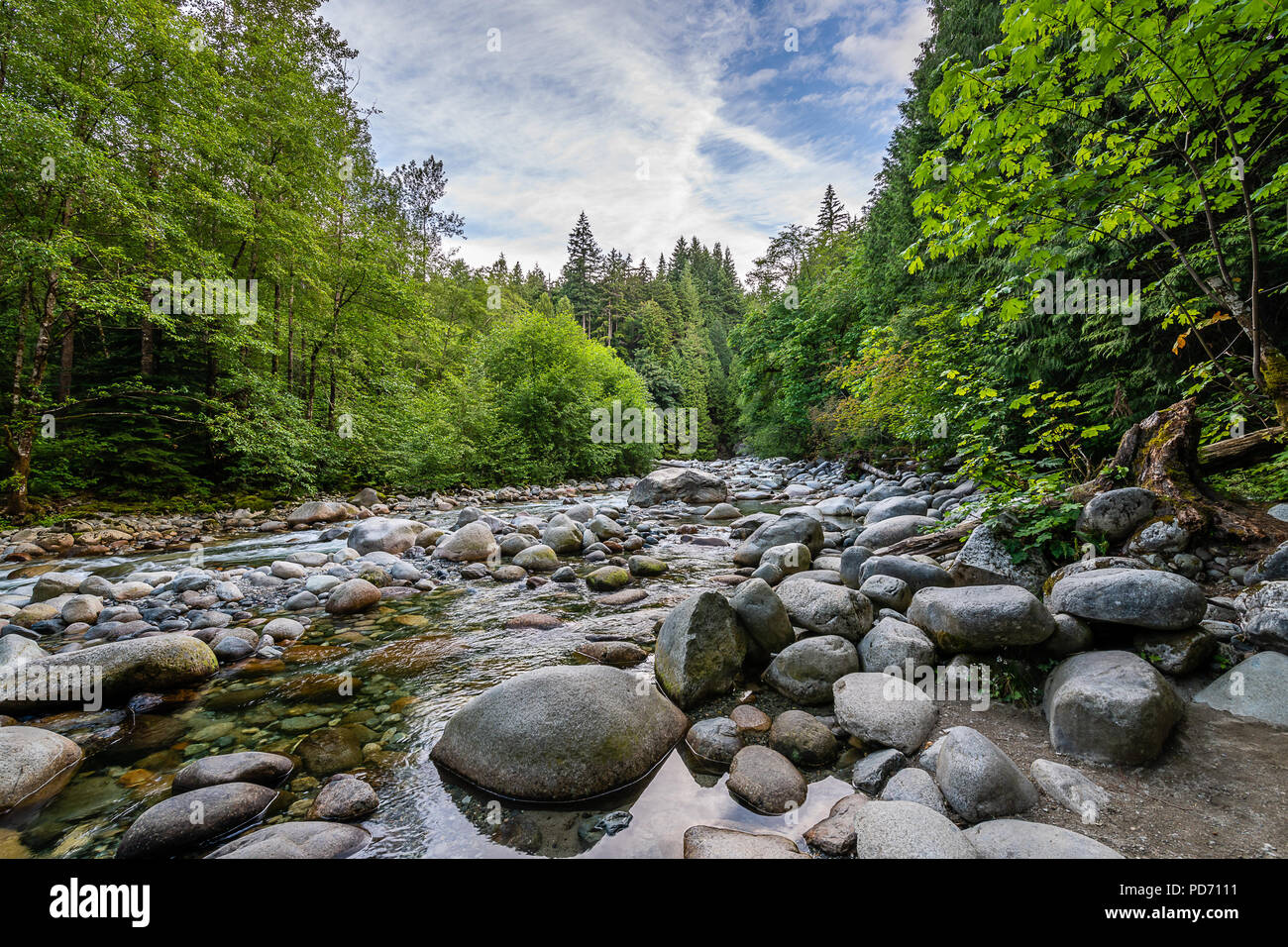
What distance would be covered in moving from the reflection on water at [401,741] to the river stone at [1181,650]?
1926 millimetres

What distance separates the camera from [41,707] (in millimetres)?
3232

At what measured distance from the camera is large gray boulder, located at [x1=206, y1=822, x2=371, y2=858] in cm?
192

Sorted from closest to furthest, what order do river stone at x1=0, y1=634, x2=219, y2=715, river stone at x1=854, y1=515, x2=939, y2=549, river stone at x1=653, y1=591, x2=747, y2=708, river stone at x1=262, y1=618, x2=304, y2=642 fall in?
river stone at x1=0, y1=634, x2=219, y2=715 < river stone at x1=653, y1=591, x2=747, y2=708 < river stone at x1=262, y1=618, x2=304, y2=642 < river stone at x1=854, y1=515, x2=939, y2=549

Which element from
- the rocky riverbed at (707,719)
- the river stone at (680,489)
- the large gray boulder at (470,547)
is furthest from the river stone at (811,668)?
the river stone at (680,489)

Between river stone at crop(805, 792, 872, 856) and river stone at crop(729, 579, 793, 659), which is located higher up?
river stone at crop(729, 579, 793, 659)

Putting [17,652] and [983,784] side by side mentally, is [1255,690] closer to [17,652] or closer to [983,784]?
[983,784]

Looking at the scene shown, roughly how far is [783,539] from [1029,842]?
5.37 metres

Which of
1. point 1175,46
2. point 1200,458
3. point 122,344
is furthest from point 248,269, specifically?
point 1200,458

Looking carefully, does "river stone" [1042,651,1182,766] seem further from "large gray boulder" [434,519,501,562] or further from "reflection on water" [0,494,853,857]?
"large gray boulder" [434,519,501,562]

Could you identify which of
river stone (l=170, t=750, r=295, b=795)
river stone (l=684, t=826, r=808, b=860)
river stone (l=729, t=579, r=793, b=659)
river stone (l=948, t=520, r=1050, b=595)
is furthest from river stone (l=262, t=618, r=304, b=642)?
river stone (l=948, t=520, r=1050, b=595)

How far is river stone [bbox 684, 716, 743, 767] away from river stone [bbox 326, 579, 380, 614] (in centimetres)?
429

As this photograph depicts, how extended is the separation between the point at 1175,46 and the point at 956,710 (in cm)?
383

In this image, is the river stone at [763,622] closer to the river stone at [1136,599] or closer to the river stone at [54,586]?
the river stone at [1136,599]
